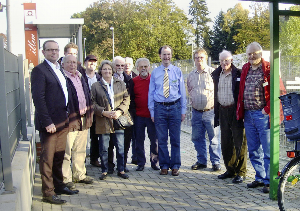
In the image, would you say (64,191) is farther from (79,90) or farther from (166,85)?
(166,85)

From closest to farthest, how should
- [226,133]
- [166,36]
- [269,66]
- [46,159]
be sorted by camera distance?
[46,159]
[269,66]
[226,133]
[166,36]

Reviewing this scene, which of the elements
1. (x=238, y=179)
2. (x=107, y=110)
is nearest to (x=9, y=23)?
(x=107, y=110)

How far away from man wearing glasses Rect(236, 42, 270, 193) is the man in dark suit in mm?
2666

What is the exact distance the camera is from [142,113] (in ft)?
23.6

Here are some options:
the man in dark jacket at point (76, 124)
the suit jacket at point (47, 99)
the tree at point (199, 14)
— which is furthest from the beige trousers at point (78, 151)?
the tree at point (199, 14)

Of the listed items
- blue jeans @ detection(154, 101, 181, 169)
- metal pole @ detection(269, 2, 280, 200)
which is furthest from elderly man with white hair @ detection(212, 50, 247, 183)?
metal pole @ detection(269, 2, 280, 200)

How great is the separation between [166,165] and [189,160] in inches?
50.2

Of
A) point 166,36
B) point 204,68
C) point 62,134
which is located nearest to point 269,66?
point 204,68

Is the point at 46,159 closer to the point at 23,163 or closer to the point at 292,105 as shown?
the point at 23,163

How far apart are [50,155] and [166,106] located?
7.90 feet

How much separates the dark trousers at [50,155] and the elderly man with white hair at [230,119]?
266cm

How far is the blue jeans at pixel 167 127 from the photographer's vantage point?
22.3ft

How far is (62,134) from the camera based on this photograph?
17.5 ft

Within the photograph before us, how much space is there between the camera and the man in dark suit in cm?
498
